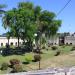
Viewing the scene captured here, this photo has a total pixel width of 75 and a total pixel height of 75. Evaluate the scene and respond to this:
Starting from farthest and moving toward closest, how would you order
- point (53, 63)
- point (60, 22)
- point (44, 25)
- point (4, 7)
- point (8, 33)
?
1. point (60, 22)
2. point (44, 25)
3. point (8, 33)
4. point (4, 7)
5. point (53, 63)

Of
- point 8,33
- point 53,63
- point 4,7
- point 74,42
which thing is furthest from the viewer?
point 74,42

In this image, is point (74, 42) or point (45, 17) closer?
point (45, 17)

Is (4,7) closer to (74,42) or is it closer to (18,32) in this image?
(18,32)

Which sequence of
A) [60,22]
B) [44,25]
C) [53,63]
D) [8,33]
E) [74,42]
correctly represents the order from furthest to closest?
[74,42], [60,22], [44,25], [8,33], [53,63]

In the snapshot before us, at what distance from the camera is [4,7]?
5972 cm

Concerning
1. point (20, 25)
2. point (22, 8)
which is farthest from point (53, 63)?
point (22, 8)

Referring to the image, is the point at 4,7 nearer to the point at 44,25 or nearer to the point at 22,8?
the point at 22,8

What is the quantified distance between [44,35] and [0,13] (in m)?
14.6

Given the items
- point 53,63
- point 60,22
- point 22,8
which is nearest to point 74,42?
point 60,22

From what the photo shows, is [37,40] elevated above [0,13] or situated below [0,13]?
below

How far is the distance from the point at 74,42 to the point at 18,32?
79.8 m

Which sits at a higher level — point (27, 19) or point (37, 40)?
point (27, 19)

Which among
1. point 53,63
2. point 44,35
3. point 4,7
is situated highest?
point 4,7

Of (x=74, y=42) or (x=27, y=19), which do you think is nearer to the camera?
(x=27, y=19)
